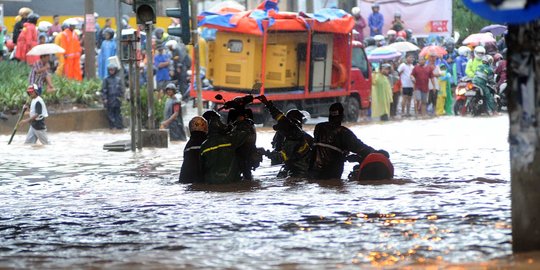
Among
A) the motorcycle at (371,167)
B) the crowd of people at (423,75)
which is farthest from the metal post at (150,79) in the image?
the crowd of people at (423,75)

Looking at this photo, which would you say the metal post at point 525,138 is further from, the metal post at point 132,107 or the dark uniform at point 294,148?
the metal post at point 132,107

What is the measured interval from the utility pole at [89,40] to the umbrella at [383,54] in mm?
7202

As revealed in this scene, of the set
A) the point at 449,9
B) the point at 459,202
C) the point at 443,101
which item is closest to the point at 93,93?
the point at 443,101

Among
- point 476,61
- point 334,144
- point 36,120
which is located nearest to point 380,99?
point 476,61

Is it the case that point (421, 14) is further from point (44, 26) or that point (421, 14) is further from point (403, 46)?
point (44, 26)

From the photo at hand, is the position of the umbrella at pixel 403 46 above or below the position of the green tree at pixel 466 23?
below

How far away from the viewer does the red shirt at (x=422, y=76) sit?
36250mm

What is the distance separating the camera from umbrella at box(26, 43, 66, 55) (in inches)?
1238

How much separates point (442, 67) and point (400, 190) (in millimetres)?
23108

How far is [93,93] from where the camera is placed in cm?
3244

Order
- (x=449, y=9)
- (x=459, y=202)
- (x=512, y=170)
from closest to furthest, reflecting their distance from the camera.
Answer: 1. (x=512, y=170)
2. (x=459, y=202)
3. (x=449, y=9)

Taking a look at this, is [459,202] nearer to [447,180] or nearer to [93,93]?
[447,180]

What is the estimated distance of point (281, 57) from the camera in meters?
32.4

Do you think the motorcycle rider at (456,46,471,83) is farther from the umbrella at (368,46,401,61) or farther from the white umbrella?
the white umbrella
